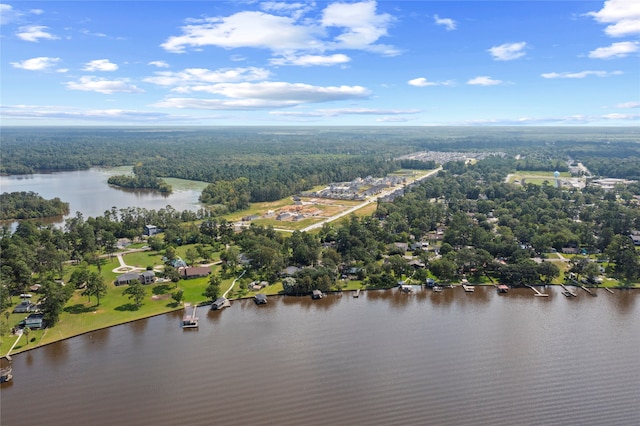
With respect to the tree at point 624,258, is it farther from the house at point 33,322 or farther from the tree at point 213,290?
the house at point 33,322

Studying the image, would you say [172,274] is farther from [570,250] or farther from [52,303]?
[570,250]

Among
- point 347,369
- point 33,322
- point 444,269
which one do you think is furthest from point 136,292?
point 444,269

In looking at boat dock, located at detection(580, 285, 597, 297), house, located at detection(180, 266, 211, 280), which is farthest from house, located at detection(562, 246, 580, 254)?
house, located at detection(180, 266, 211, 280)

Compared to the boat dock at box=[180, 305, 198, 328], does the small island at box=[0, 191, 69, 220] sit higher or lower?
higher

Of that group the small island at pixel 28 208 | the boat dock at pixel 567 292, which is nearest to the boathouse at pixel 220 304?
the boat dock at pixel 567 292

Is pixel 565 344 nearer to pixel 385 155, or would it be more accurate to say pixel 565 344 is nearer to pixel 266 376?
pixel 266 376

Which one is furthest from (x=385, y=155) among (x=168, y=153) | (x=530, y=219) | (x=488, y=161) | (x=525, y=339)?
(x=525, y=339)

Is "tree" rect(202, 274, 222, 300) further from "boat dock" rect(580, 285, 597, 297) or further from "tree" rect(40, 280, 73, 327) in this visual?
"boat dock" rect(580, 285, 597, 297)
